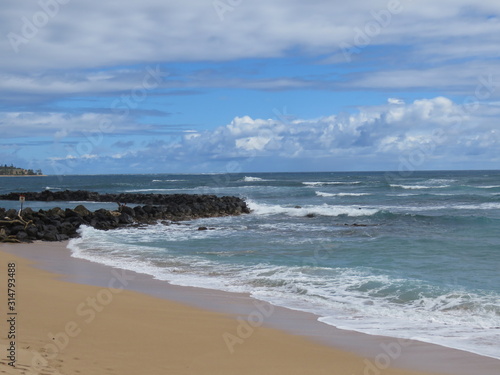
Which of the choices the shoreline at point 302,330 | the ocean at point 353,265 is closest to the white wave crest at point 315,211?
the ocean at point 353,265

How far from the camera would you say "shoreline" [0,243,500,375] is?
18.8ft

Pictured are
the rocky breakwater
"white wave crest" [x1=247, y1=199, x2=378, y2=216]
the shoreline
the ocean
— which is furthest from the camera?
"white wave crest" [x1=247, y1=199, x2=378, y2=216]

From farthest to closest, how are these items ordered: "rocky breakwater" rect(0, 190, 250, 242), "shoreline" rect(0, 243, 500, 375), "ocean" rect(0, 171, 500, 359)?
"rocky breakwater" rect(0, 190, 250, 242) → "ocean" rect(0, 171, 500, 359) → "shoreline" rect(0, 243, 500, 375)

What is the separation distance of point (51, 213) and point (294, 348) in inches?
773

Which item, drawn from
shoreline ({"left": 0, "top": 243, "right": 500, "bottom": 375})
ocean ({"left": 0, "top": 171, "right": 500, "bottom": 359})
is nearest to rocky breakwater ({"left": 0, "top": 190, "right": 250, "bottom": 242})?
ocean ({"left": 0, "top": 171, "right": 500, "bottom": 359})

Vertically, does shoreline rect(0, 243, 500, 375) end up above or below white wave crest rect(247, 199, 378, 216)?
below

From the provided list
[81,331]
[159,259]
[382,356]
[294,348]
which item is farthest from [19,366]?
[159,259]

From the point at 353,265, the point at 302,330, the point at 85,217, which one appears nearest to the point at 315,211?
the point at 85,217

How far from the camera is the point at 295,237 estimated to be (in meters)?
18.8

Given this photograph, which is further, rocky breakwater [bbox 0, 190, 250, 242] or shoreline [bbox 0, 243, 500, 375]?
rocky breakwater [bbox 0, 190, 250, 242]

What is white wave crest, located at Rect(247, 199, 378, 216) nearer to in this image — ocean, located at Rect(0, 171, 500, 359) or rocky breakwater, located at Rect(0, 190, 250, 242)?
rocky breakwater, located at Rect(0, 190, 250, 242)

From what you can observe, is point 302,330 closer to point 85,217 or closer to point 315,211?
point 85,217

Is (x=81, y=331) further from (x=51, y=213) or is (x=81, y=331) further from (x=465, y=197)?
(x=465, y=197)

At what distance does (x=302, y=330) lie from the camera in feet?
23.2
